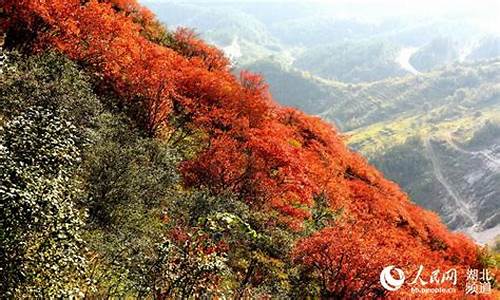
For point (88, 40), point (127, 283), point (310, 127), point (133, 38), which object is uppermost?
point (310, 127)

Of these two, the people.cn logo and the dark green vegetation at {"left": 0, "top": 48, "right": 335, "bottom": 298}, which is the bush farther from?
the people.cn logo

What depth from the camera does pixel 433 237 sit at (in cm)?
8050

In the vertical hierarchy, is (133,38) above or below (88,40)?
above

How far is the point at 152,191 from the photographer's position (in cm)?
3541

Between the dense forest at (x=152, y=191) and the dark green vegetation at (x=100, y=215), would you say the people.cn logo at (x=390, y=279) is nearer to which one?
the dense forest at (x=152, y=191)

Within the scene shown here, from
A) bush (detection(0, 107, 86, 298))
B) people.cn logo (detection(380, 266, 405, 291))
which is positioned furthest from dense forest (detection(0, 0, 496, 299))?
people.cn logo (detection(380, 266, 405, 291))

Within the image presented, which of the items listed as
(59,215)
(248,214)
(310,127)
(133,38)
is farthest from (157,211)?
(310,127)

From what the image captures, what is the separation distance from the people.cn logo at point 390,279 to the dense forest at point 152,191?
2.04 feet

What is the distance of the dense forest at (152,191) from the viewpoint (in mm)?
17344

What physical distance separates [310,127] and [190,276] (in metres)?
71.3

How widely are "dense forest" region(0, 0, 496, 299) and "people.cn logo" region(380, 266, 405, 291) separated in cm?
62

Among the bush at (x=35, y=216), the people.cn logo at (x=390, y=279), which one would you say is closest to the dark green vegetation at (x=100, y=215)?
the bush at (x=35, y=216)

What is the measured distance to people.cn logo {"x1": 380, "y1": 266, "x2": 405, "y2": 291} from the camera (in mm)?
37634

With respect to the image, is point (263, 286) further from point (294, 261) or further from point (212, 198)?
point (212, 198)
